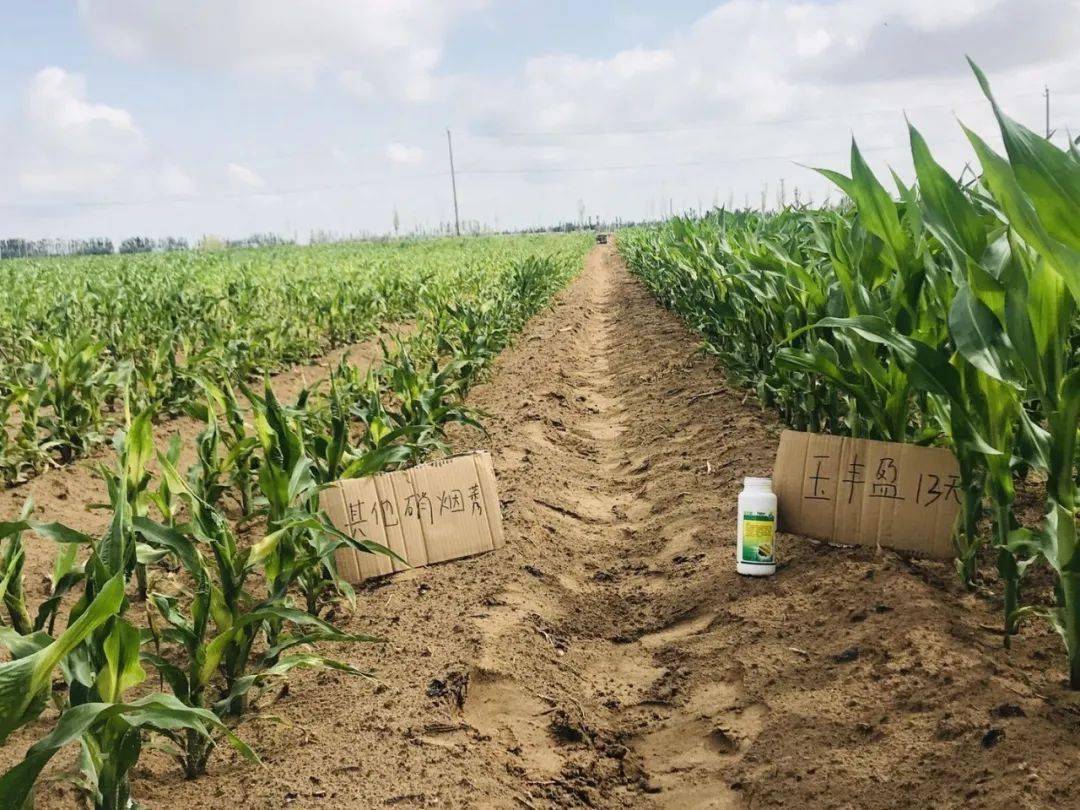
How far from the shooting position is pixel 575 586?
3805mm

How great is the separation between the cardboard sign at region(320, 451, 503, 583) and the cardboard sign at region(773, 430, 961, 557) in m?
1.16

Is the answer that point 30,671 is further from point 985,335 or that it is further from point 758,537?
point 758,537

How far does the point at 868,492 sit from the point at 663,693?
106cm

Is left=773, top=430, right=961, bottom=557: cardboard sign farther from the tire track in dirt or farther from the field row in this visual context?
the field row

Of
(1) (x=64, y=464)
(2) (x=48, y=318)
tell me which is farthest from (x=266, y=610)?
(2) (x=48, y=318)

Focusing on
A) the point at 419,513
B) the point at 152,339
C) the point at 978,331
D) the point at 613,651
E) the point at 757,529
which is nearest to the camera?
the point at 978,331

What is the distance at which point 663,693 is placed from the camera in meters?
2.91

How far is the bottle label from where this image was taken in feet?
11.1

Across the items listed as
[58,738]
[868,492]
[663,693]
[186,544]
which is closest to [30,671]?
[58,738]

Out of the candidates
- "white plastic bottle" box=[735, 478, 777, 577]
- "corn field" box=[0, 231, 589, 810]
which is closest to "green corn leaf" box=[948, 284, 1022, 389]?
"white plastic bottle" box=[735, 478, 777, 577]

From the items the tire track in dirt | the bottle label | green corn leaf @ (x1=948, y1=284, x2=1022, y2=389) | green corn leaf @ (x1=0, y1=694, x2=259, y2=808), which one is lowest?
the tire track in dirt

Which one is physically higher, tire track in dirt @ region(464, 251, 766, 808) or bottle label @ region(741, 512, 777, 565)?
bottle label @ region(741, 512, 777, 565)

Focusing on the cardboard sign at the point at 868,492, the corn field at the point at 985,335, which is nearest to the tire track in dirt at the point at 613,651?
the cardboard sign at the point at 868,492

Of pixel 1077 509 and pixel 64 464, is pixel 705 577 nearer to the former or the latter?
pixel 1077 509
